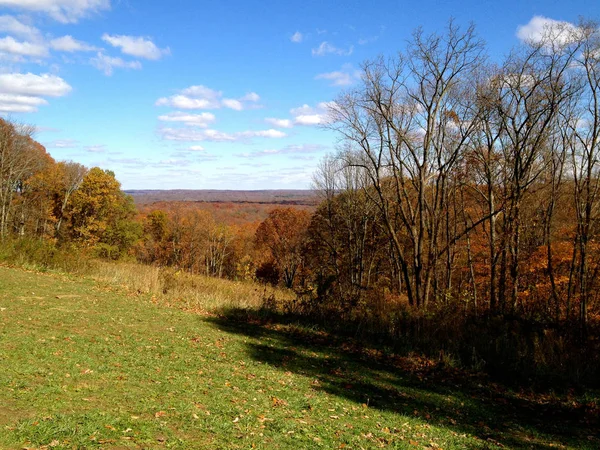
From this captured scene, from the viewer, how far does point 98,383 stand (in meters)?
4.77

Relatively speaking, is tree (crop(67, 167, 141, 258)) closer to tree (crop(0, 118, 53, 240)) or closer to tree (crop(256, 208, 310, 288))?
tree (crop(0, 118, 53, 240))

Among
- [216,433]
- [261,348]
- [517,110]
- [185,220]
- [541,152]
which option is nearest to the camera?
[216,433]

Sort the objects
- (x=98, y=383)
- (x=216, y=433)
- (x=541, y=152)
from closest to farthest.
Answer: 1. (x=216, y=433)
2. (x=98, y=383)
3. (x=541, y=152)

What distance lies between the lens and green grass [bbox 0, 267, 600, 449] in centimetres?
377

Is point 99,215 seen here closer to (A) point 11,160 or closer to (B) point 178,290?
(A) point 11,160

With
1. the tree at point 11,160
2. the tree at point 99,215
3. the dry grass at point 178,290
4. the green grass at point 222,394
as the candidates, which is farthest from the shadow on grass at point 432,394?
the tree at point 99,215

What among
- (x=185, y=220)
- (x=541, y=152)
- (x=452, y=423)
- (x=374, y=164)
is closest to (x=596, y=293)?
(x=541, y=152)

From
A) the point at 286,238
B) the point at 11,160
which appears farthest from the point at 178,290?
the point at 286,238

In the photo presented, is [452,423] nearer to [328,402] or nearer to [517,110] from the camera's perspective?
[328,402]

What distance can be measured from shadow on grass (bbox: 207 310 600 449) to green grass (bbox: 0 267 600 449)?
0.03 metres

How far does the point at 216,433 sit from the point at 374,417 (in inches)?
91.9

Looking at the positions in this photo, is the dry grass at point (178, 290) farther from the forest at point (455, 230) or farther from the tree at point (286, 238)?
the tree at point (286, 238)

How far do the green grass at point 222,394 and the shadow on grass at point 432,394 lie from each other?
0.03 m

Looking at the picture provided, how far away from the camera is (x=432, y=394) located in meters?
6.78
